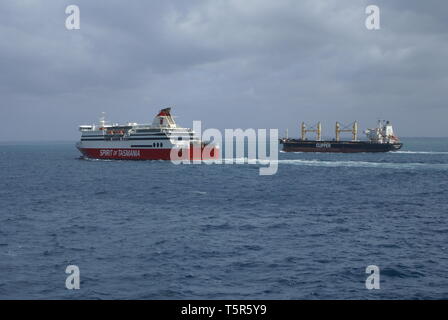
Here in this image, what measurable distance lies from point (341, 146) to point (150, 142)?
75985 mm

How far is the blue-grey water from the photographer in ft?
71.0

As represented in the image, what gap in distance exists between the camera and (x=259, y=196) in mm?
53688

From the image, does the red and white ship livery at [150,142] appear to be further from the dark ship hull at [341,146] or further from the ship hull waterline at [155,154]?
the dark ship hull at [341,146]

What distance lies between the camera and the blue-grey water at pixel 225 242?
21.6 metres

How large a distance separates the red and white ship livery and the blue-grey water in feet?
160

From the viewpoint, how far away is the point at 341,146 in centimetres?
15125

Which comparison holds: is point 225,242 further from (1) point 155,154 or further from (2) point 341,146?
(2) point 341,146

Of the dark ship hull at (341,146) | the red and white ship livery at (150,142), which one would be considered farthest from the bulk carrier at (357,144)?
the red and white ship livery at (150,142)

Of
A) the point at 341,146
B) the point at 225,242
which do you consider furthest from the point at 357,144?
the point at 225,242

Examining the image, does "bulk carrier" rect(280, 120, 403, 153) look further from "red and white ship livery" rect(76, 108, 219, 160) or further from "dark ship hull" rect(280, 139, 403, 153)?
"red and white ship livery" rect(76, 108, 219, 160)

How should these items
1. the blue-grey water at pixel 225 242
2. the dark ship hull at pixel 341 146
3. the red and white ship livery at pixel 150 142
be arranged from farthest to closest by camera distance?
the dark ship hull at pixel 341 146 < the red and white ship livery at pixel 150 142 < the blue-grey water at pixel 225 242

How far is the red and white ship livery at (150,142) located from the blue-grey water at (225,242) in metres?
48.7
